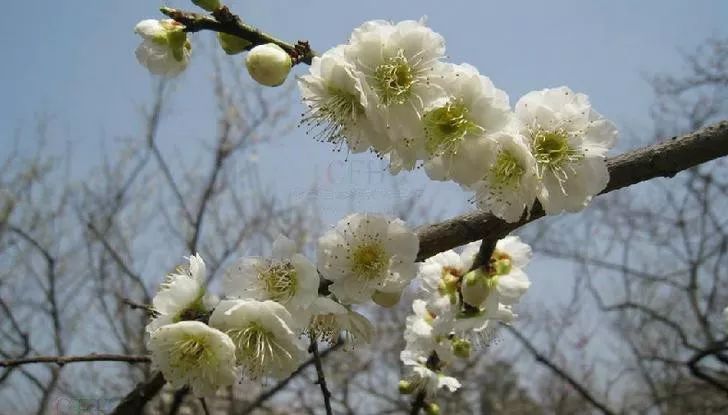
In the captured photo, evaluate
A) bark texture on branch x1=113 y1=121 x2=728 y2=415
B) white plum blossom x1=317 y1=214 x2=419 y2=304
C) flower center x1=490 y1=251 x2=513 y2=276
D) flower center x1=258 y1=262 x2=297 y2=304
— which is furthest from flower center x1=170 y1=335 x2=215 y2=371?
flower center x1=490 y1=251 x2=513 y2=276

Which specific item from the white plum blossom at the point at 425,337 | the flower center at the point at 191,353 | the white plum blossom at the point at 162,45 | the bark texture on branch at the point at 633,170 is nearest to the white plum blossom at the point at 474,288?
the white plum blossom at the point at 425,337

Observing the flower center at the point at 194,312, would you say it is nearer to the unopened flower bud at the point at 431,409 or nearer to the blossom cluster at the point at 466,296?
the blossom cluster at the point at 466,296

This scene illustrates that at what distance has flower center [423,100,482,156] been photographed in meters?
0.99

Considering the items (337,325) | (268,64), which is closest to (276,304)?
(337,325)

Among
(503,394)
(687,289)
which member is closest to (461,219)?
(687,289)

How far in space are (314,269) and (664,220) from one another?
874 centimetres

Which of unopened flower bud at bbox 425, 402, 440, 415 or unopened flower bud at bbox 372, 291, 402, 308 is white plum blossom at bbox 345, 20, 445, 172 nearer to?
unopened flower bud at bbox 372, 291, 402, 308

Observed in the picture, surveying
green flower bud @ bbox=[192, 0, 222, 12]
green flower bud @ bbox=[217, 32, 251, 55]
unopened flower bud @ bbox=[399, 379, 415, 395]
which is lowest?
unopened flower bud @ bbox=[399, 379, 415, 395]

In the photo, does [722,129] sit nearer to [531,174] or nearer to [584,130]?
[584,130]

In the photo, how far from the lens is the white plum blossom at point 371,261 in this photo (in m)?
1.11

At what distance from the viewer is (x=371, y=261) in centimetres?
111

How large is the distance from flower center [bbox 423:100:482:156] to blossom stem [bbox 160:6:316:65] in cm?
25

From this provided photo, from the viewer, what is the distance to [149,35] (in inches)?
47.6

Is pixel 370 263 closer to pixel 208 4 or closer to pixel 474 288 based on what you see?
pixel 474 288
